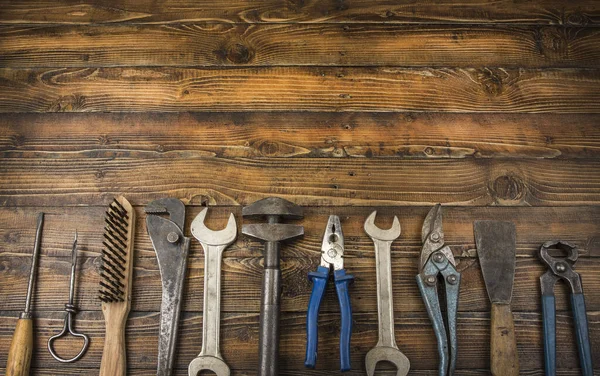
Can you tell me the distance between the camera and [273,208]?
71.8 inches

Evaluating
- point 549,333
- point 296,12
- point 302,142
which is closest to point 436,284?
point 549,333

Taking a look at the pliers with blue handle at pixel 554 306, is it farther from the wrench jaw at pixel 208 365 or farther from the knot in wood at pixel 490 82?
the wrench jaw at pixel 208 365

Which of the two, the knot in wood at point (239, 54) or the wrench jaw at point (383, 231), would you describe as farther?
the knot in wood at point (239, 54)

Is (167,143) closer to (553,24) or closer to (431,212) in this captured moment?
(431,212)

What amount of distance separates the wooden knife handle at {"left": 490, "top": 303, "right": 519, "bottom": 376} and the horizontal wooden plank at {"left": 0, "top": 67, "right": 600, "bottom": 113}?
82 centimetres

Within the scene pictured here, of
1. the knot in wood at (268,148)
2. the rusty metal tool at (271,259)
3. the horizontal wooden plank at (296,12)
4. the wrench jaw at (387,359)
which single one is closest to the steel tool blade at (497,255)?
the wrench jaw at (387,359)

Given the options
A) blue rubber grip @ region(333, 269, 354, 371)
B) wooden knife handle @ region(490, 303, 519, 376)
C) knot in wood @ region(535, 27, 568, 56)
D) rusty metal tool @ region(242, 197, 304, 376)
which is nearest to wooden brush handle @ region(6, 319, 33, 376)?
rusty metal tool @ region(242, 197, 304, 376)

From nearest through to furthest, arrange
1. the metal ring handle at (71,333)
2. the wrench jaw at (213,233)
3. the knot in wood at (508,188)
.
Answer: the metal ring handle at (71,333) → the wrench jaw at (213,233) → the knot in wood at (508,188)

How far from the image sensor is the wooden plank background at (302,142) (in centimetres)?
182

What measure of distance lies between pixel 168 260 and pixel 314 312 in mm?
557

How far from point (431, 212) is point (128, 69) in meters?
1.36

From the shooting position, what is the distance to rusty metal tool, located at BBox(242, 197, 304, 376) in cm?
165

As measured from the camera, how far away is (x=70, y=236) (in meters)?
1.91

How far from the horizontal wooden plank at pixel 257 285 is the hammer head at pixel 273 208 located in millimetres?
170
